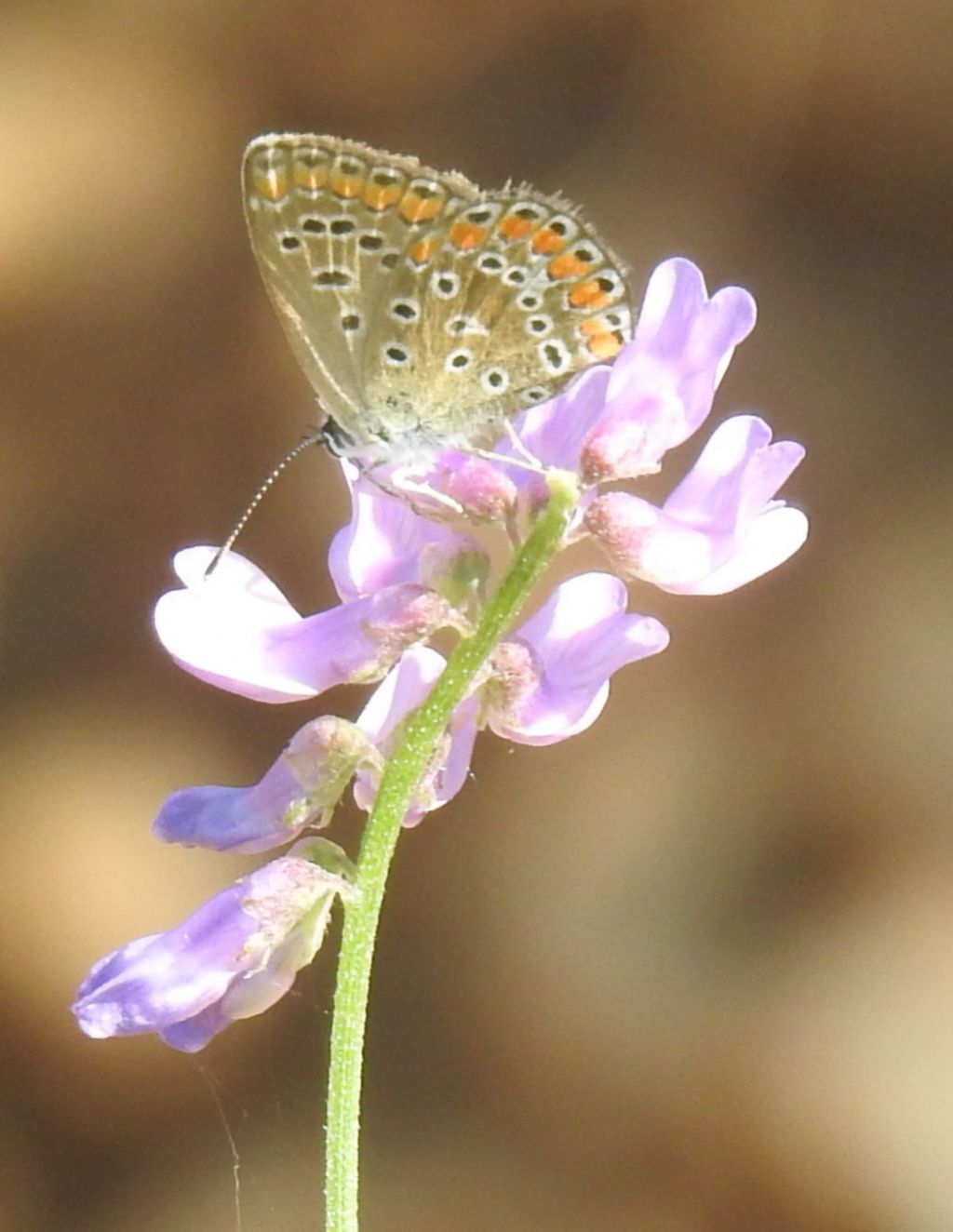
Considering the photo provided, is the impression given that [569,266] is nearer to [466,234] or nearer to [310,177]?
[466,234]

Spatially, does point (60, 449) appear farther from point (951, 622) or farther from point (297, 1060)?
point (951, 622)

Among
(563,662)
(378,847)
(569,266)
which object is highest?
(569,266)

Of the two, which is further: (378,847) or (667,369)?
(667,369)

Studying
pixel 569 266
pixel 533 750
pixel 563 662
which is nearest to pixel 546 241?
pixel 569 266

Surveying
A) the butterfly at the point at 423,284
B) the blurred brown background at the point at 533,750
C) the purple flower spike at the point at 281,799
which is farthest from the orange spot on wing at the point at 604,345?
the blurred brown background at the point at 533,750

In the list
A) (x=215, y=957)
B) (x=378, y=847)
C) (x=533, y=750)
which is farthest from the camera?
(x=533, y=750)

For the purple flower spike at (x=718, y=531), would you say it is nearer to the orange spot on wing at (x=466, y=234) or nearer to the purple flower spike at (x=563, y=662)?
the purple flower spike at (x=563, y=662)
